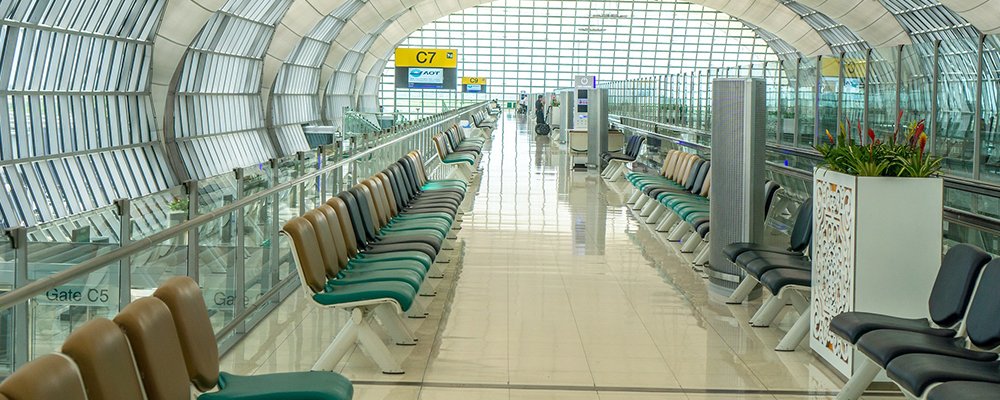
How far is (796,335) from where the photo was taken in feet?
22.1

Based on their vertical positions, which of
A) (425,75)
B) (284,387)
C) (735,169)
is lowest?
(284,387)

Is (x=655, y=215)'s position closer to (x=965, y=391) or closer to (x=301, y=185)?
(x=301, y=185)

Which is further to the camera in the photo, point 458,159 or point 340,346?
point 458,159

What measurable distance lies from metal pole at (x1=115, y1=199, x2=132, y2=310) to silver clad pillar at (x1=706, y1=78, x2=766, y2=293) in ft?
16.8

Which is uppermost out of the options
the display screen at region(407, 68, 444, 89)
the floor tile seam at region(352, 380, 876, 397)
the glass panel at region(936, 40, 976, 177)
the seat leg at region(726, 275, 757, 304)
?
the display screen at region(407, 68, 444, 89)

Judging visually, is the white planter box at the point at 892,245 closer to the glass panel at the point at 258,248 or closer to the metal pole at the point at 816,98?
the glass panel at the point at 258,248

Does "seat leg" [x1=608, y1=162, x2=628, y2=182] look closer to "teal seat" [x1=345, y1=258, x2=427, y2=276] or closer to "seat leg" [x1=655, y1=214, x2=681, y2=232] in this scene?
"seat leg" [x1=655, y1=214, x2=681, y2=232]

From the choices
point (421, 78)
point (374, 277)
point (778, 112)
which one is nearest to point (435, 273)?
point (374, 277)

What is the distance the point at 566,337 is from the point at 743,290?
1810 mm

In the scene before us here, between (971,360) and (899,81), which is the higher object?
(899,81)

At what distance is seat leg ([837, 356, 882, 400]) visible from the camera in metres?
5.18

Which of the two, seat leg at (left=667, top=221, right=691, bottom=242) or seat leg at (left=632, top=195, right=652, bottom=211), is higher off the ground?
seat leg at (left=632, top=195, right=652, bottom=211)

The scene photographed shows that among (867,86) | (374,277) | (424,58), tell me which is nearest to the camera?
(374,277)

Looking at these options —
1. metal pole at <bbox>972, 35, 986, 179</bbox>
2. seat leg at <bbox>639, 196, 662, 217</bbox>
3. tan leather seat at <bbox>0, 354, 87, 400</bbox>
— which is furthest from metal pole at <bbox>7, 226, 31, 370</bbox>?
seat leg at <bbox>639, 196, 662, 217</bbox>
